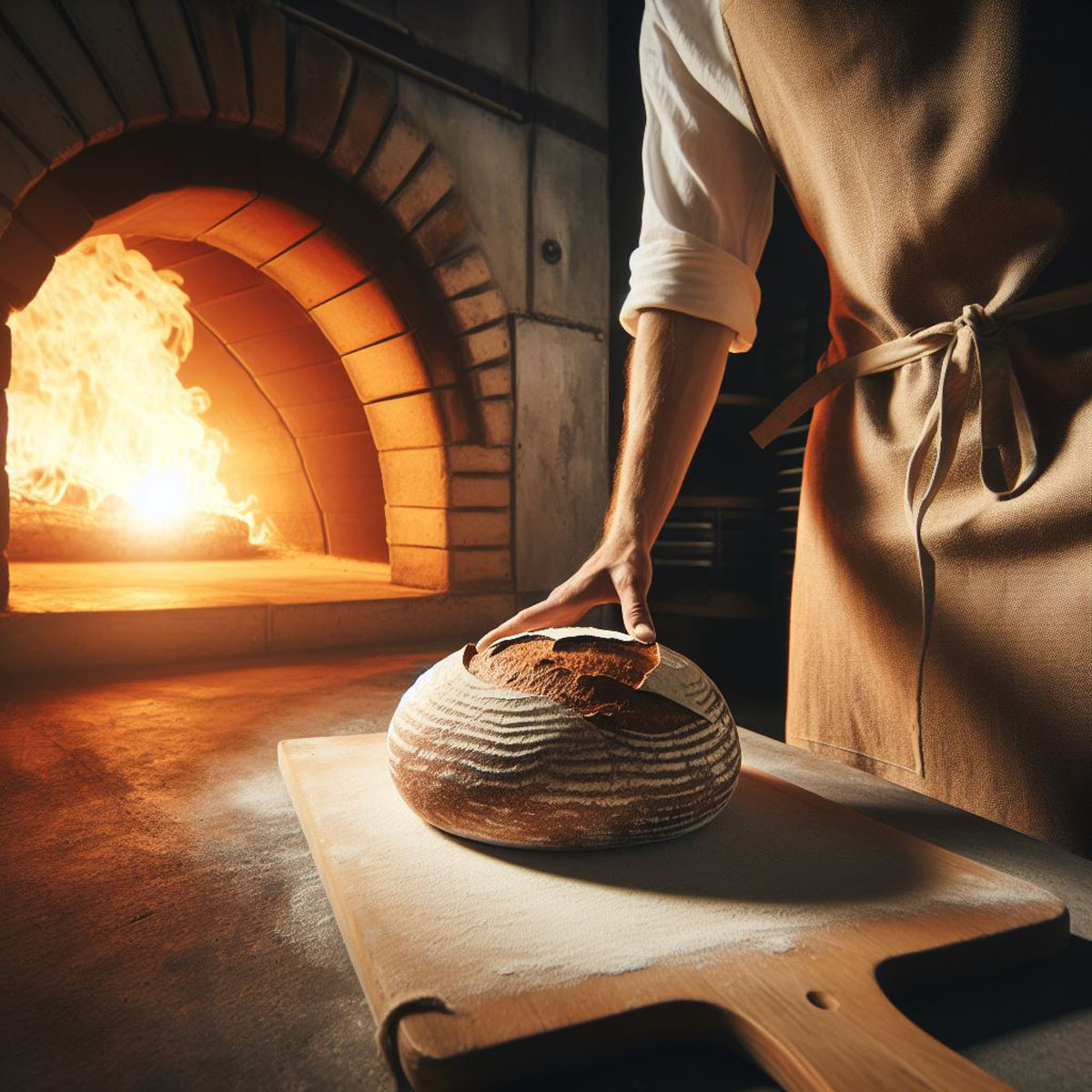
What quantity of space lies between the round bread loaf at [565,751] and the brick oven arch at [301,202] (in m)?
2.05

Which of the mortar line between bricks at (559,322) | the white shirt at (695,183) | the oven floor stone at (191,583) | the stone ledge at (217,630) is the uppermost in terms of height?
the mortar line between bricks at (559,322)

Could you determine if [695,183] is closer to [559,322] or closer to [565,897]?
[565,897]

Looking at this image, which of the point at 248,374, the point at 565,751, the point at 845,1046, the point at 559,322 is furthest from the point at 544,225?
the point at 845,1046

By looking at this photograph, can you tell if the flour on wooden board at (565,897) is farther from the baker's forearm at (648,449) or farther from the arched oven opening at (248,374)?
the arched oven opening at (248,374)

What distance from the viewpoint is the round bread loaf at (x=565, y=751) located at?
889 millimetres

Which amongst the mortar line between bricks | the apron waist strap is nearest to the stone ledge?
the mortar line between bricks

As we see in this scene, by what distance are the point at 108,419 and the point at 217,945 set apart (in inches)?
162

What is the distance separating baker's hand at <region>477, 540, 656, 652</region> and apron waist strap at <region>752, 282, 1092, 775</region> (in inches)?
15.1

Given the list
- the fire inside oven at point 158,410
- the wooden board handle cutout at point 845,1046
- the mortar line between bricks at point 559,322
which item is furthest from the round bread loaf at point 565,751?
the fire inside oven at point 158,410

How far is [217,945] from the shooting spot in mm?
725

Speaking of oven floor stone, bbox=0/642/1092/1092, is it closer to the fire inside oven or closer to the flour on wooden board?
the flour on wooden board

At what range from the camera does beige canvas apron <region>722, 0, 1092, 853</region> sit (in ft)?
3.05

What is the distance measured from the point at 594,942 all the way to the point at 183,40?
9.11ft

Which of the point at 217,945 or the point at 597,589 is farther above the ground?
the point at 597,589
